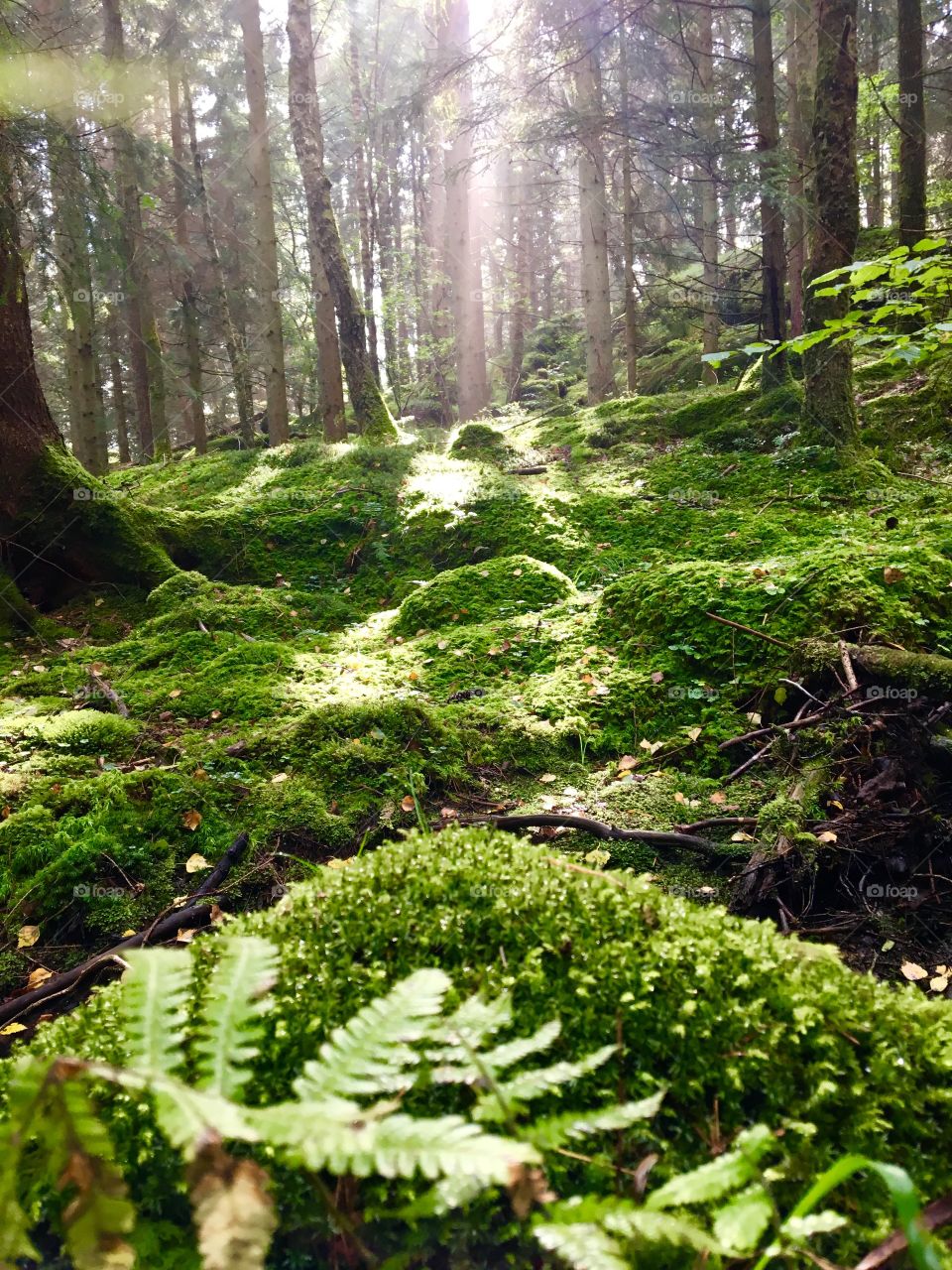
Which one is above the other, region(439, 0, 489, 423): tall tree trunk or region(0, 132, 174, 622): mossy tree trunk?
region(439, 0, 489, 423): tall tree trunk

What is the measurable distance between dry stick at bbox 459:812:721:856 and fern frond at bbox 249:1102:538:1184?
2.21 meters

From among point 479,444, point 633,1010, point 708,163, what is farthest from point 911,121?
point 633,1010

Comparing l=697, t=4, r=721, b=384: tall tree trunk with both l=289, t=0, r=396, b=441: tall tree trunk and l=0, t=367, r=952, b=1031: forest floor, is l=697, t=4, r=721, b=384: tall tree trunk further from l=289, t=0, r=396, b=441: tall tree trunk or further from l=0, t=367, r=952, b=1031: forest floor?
l=289, t=0, r=396, b=441: tall tree trunk

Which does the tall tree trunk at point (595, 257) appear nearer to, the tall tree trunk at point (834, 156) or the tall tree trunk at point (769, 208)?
the tall tree trunk at point (769, 208)

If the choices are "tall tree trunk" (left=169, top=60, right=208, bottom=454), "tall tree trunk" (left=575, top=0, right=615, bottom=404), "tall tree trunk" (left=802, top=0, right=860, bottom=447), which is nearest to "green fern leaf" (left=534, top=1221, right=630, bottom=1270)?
"tall tree trunk" (left=802, top=0, right=860, bottom=447)

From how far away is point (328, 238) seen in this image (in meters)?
11.8

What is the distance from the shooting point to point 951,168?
14812 mm

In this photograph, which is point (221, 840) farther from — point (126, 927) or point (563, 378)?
point (563, 378)

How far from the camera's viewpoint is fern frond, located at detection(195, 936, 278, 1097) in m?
0.66

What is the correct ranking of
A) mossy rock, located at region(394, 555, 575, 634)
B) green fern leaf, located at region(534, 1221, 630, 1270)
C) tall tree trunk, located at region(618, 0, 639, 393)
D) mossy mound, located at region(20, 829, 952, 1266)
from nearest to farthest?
1. green fern leaf, located at region(534, 1221, 630, 1270)
2. mossy mound, located at region(20, 829, 952, 1266)
3. mossy rock, located at region(394, 555, 575, 634)
4. tall tree trunk, located at region(618, 0, 639, 393)

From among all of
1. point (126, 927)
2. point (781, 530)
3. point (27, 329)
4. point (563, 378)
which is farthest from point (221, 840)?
point (563, 378)

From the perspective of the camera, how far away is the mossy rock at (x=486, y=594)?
5.79 metres

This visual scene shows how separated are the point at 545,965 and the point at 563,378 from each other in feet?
76.0

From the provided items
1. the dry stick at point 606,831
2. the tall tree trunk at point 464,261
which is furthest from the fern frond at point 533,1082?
the tall tree trunk at point 464,261
